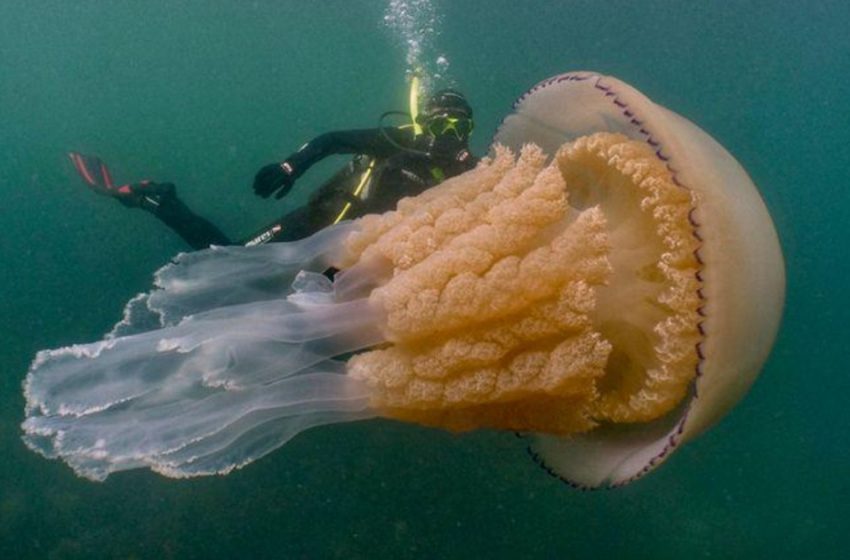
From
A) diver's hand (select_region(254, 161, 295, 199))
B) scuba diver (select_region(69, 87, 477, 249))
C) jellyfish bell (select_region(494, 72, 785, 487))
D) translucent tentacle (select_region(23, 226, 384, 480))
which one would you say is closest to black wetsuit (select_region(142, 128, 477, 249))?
scuba diver (select_region(69, 87, 477, 249))

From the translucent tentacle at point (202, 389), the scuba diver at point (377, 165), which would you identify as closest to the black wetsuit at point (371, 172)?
the scuba diver at point (377, 165)

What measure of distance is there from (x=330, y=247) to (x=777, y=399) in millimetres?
17580

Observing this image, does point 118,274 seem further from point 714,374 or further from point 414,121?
point 714,374

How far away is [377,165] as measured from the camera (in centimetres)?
530

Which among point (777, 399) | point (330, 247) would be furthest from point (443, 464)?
point (777, 399)

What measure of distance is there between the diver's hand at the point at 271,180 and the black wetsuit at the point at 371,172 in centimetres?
12

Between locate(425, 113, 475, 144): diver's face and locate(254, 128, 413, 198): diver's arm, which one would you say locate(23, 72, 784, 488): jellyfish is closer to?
locate(425, 113, 475, 144): diver's face

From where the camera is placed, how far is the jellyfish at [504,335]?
2053 mm

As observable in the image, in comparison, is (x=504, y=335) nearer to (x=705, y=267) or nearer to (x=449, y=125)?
(x=705, y=267)

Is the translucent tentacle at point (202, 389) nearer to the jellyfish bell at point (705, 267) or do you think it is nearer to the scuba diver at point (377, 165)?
the jellyfish bell at point (705, 267)

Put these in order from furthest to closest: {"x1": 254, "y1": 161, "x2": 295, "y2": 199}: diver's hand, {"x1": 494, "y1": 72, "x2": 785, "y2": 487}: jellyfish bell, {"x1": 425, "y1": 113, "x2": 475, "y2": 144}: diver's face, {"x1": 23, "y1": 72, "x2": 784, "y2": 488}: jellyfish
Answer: {"x1": 425, "y1": 113, "x2": 475, "y2": 144}: diver's face → {"x1": 254, "y1": 161, "x2": 295, "y2": 199}: diver's hand → {"x1": 23, "y1": 72, "x2": 784, "y2": 488}: jellyfish → {"x1": 494, "y1": 72, "x2": 785, "y2": 487}: jellyfish bell

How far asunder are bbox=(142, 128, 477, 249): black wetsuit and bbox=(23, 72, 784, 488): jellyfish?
242 centimetres

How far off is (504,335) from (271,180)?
3105 millimetres

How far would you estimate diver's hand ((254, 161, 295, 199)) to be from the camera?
4852 mm
